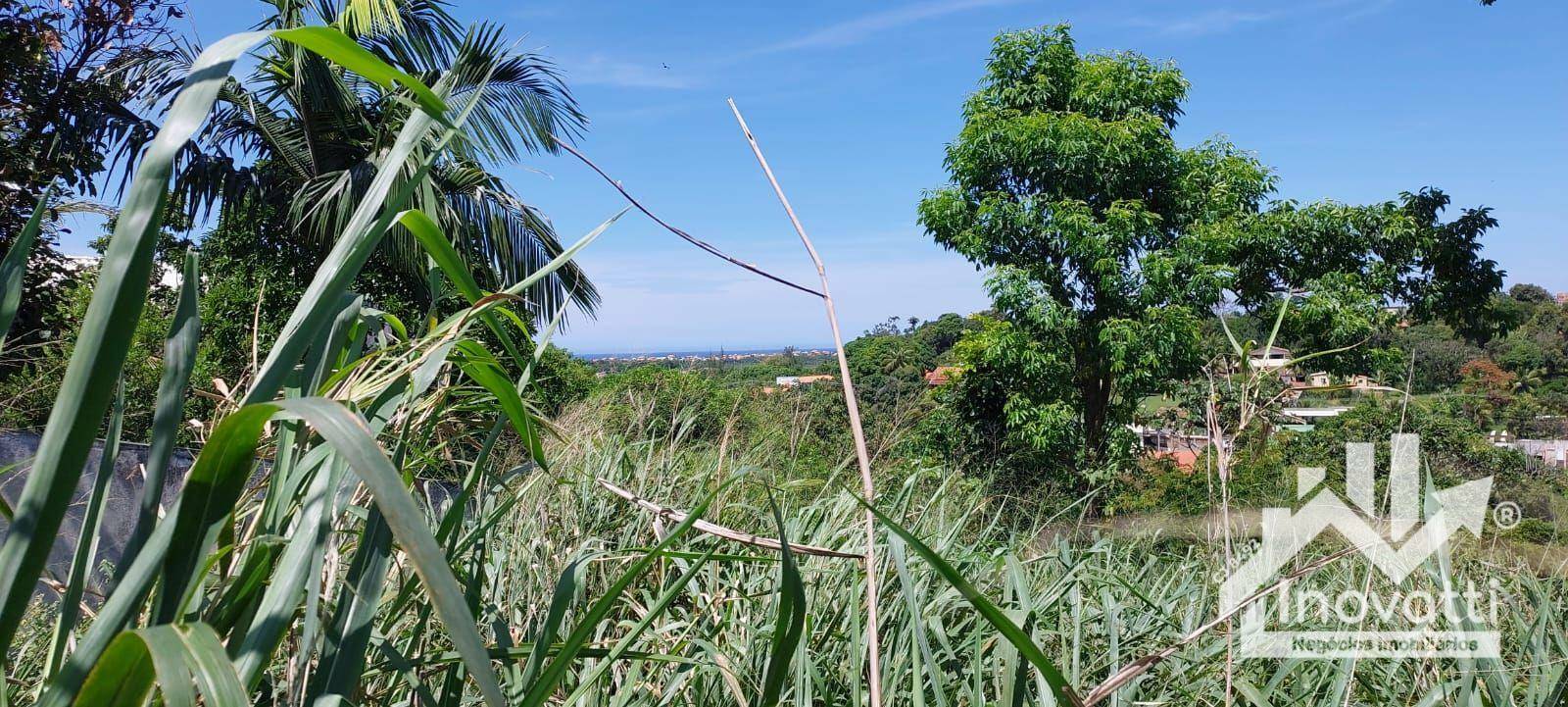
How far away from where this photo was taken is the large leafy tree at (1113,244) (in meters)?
8.06

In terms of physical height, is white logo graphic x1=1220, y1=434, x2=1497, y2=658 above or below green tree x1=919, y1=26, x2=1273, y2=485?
below

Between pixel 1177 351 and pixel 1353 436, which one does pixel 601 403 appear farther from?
pixel 1353 436

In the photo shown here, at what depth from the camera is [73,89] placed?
4227mm

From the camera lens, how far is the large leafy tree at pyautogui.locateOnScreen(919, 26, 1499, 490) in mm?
8062

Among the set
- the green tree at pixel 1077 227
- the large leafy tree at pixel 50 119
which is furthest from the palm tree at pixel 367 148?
the green tree at pixel 1077 227

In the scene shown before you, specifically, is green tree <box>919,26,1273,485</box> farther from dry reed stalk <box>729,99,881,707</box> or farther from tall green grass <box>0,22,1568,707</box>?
dry reed stalk <box>729,99,881,707</box>

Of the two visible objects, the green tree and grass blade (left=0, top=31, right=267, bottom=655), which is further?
the green tree

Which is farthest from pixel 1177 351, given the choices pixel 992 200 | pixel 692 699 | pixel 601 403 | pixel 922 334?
pixel 692 699

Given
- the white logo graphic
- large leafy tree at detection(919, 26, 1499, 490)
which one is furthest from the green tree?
the white logo graphic

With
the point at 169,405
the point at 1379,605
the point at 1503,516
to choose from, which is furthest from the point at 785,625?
the point at 1503,516

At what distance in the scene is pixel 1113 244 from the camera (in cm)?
816

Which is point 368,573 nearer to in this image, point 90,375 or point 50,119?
point 90,375

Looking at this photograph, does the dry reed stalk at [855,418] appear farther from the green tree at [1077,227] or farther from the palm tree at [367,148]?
the green tree at [1077,227]

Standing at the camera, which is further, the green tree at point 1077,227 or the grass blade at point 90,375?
the green tree at point 1077,227
